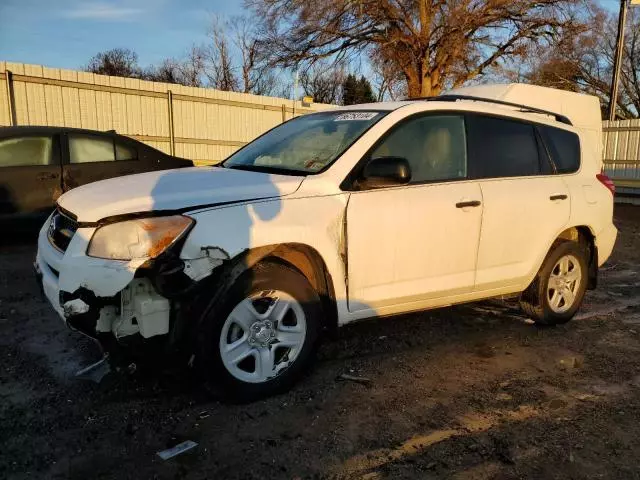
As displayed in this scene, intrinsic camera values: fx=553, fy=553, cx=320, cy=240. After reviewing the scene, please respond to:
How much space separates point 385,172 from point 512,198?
1.32m

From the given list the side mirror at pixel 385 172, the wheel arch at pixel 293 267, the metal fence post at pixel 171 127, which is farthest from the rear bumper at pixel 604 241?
the metal fence post at pixel 171 127

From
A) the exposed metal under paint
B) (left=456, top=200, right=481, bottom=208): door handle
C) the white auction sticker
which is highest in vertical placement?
the white auction sticker

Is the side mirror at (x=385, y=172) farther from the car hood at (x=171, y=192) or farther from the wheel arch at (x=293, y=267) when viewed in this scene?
the wheel arch at (x=293, y=267)

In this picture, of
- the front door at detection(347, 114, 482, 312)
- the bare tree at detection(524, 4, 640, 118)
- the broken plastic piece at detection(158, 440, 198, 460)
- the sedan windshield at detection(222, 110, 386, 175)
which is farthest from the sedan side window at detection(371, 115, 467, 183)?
the bare tree at detection(524, 4, 640, 118)

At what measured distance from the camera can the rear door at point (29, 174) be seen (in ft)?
22.6

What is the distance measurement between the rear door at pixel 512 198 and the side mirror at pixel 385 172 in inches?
34.8

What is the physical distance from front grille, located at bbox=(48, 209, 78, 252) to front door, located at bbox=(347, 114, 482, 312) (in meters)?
1.63

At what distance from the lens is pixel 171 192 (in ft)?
10.2

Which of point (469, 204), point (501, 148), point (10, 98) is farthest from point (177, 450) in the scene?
point (10, 98)

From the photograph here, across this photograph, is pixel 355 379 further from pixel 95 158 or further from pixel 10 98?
pixel 10 98

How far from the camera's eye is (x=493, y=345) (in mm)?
4395

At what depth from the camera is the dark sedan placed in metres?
6.93

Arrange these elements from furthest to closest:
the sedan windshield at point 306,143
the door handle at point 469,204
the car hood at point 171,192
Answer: the door handle at point 469,204 < the sedan windshield at point 306,143 < the car hood at point 171,192

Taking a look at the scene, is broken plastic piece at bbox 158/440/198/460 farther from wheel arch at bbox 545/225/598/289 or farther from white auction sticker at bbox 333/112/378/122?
wheel arch at bbox 545/225/598/289
